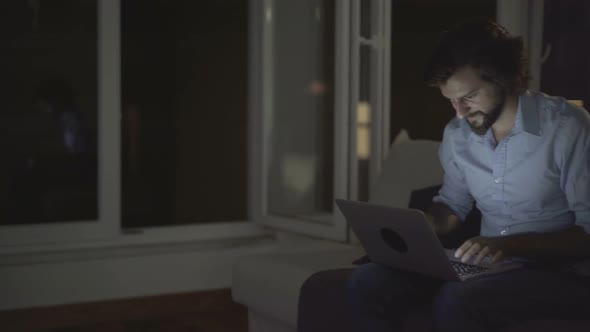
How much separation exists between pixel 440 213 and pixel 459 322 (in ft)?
1.59

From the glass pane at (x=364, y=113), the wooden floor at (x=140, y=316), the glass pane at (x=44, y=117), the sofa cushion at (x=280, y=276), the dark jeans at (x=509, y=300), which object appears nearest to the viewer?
the dark jeans at (x=509, y=300)

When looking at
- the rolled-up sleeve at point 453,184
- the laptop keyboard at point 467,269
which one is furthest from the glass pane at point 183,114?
the laptop keyboard at point 467,269

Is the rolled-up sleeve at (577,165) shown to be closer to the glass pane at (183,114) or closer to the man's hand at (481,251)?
the man's hand at (481,251)

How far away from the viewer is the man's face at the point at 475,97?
1.77 m

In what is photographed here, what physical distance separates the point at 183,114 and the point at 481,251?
17.0 ft

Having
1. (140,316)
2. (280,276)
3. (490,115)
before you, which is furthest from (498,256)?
(140,316)

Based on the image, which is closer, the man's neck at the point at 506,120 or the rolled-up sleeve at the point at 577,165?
the rolled-up sleeve at the point at 577,165

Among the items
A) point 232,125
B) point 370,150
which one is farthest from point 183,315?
point 232,125

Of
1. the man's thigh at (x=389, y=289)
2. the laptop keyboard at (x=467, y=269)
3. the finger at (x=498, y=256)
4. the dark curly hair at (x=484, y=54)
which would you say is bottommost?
the man's thigh at (x=389, y=289)

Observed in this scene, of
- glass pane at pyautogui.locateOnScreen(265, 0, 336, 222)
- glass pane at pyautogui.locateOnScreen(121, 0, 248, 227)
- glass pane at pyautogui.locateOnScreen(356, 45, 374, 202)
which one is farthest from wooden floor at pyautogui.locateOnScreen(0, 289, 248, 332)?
glass pane at pyautogui.locateOnScreen(121, 0, 248, 227)

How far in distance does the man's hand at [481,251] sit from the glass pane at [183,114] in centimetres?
447

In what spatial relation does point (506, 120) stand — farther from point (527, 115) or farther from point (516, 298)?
point (516, 298)

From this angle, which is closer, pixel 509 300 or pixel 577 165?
pixel 509 300

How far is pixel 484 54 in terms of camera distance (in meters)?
1.77
